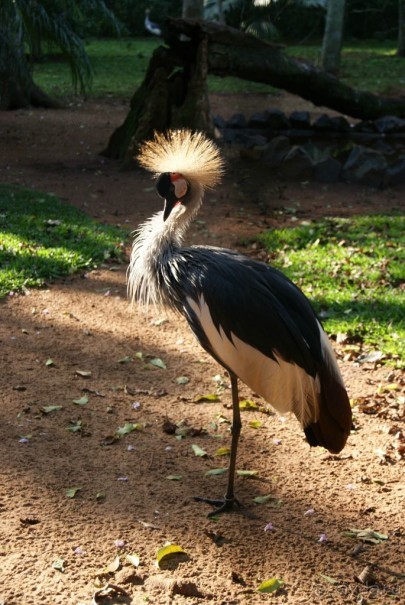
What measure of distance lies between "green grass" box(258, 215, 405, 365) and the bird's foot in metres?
2.16

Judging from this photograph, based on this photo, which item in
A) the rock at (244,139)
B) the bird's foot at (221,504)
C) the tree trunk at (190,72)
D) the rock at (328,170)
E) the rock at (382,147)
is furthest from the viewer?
the rock at (244,139)

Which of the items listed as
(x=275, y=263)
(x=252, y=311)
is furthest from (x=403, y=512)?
(x=275, y=263)

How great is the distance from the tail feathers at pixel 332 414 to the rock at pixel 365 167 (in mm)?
7615

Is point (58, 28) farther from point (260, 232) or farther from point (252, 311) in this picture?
point (252, 311)

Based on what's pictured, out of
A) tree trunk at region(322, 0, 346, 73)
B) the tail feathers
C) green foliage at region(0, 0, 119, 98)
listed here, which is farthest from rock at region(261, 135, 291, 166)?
tree trunk at region(322, 0, 346, 73)

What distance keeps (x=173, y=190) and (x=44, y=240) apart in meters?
3.93

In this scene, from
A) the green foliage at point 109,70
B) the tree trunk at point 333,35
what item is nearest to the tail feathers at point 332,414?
the green foliage at point 109,70

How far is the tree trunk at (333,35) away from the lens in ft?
67.7

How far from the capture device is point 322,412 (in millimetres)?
3842

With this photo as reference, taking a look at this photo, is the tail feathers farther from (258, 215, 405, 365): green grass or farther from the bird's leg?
(258, 215, 405, 365): green grass

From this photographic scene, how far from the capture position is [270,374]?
3840 mm

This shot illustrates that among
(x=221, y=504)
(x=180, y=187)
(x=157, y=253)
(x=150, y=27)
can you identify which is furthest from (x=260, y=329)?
(x=150, y=27)

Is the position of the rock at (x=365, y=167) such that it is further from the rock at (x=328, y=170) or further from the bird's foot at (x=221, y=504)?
the bird's foot at (x=221, y=504)

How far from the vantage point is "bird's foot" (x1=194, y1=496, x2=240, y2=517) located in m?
3.95
